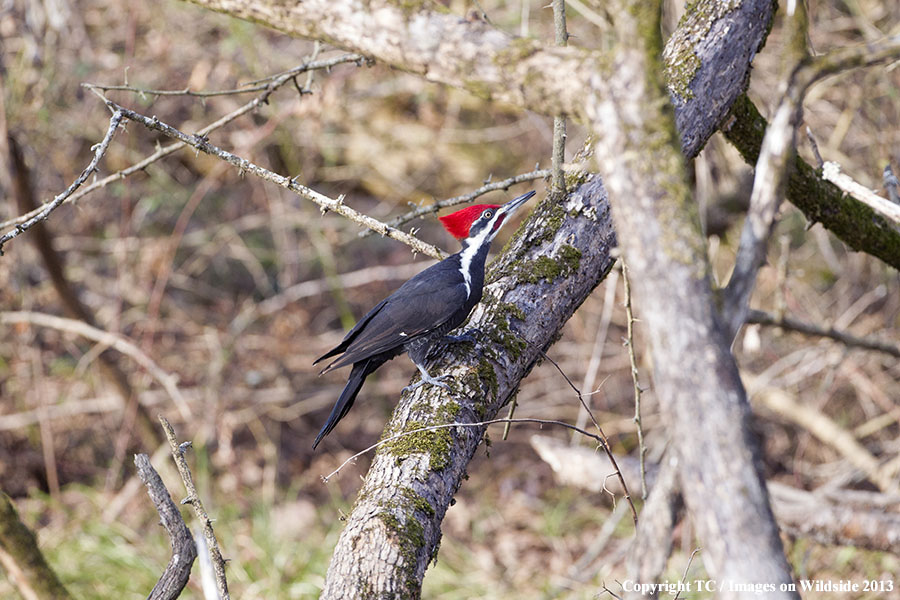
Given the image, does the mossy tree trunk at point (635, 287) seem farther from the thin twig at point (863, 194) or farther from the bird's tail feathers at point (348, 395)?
the thin twig at point (863, 194)

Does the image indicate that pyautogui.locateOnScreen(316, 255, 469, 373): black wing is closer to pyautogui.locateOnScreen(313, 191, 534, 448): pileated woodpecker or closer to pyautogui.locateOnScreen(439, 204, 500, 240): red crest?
pyautogui.locateOnScreen(313, 191, 534, 448): pileated woodpecker

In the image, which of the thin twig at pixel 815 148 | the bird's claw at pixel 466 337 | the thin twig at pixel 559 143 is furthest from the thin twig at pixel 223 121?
the thin twig at pixel 815 148

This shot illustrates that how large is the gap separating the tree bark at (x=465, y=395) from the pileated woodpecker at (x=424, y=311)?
0.18m

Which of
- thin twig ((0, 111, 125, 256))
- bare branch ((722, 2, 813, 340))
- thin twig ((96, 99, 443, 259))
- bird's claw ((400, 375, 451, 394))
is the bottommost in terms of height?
bare branch ((722, 2, 813, 340))

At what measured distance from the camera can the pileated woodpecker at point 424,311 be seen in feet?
8.64

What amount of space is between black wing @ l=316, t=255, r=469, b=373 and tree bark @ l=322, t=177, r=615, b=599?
7.6 inches

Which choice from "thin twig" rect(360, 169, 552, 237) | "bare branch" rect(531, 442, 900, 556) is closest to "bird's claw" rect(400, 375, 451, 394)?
"thin twig" rect(360, 169, 552, 237)

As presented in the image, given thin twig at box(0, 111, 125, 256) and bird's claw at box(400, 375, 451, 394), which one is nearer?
thin twig at box(0, 111, 125, 256)

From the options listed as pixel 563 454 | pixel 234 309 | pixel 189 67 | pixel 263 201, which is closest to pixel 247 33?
pixel 189 67

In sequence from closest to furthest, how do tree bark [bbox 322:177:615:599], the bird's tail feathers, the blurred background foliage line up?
tree bark [bbox 322:177:615:599] < the bird's tail feathers < the blurred background foliage

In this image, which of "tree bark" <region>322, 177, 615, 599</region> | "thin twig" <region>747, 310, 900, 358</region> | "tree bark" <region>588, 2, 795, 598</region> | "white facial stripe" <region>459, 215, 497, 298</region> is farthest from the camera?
"thin twig" <region>747, 310, 900, 358</region>

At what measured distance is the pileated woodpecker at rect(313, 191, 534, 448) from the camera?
104 inches

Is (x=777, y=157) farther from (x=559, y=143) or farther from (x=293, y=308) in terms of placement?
(x=293, y=308)

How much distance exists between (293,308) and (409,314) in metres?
4.13
